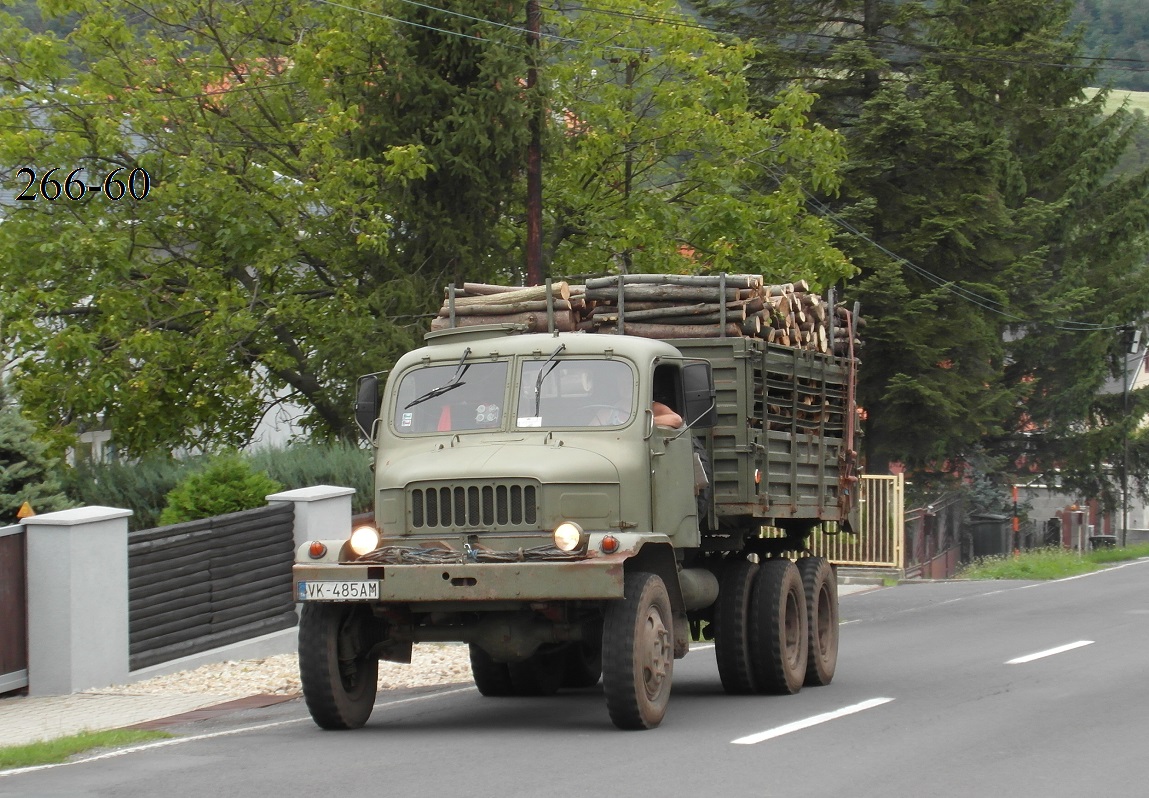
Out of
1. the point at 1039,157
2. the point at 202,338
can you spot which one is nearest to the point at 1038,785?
the point at 202,338

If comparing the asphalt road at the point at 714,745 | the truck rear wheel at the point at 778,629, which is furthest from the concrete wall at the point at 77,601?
the truck rear wheel at the point at 778,629

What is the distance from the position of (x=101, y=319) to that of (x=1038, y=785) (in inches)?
723

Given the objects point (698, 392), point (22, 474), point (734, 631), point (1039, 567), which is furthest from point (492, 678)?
point (1039, 567)

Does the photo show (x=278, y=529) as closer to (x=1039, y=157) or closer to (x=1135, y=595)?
(x=1135, y=595)

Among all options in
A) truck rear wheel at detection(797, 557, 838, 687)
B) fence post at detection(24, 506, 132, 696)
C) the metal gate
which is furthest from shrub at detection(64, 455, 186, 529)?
the metal gate

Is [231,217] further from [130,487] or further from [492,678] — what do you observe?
[492,678]

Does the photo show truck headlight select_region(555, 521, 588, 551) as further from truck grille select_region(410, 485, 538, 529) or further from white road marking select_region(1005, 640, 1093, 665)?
white road marking select_region(1005, 640, 1093, 665)

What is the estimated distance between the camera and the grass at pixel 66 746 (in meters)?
9.70

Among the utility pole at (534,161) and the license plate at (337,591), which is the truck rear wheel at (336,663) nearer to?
the license plate at (337,591)

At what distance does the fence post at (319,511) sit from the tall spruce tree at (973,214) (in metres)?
18.7

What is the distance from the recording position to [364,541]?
10742 millimetres

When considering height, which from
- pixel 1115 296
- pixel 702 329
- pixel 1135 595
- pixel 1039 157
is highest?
pixel 1039 157

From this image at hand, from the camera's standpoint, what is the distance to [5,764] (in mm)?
9625

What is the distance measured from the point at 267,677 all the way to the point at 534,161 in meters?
11.4
